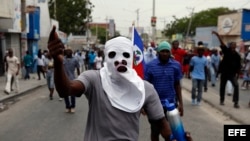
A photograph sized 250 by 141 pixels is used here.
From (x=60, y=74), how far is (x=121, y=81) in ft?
1.57

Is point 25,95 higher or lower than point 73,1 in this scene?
lower

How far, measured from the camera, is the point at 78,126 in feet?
28.4

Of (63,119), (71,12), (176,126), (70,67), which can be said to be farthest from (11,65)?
(71,12)

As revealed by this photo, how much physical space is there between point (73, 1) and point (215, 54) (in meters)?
38.6

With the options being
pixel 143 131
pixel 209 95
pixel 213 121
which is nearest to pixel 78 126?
pixel 143 131

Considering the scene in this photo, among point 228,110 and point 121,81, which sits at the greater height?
point 121,81

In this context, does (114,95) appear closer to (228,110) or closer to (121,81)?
(121,81)

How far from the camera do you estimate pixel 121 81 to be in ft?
9.91

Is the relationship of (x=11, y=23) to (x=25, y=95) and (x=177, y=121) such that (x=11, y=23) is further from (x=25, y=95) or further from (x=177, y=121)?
(x=177, y=121)

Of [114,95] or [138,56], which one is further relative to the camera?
[138,56]

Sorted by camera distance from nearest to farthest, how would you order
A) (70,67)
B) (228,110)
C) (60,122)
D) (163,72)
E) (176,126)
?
(176,126), (163,72), (60,122), (70,67), (228,110)

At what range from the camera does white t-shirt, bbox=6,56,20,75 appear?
564 inches

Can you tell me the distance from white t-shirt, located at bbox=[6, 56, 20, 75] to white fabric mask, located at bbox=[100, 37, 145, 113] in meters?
11.8

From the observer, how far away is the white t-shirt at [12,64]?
47.0 feet
